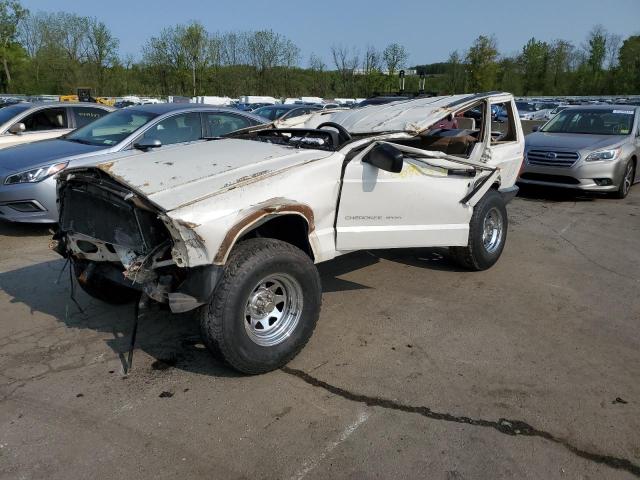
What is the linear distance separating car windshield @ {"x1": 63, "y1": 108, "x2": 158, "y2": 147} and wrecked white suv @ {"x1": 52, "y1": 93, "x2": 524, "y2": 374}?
2.68 m

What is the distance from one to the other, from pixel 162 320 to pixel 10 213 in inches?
139

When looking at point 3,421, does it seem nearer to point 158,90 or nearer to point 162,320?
point 162,320

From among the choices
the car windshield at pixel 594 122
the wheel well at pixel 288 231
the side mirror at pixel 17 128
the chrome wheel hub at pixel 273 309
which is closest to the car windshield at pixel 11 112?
the side mirror at pixel 17 128

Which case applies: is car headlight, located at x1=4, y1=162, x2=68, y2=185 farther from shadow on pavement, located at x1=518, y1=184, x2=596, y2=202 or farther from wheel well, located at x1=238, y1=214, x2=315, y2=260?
shadow on pavement, located at x1=518, y1=184, x2=596, y2=202

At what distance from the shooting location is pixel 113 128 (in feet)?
23.9

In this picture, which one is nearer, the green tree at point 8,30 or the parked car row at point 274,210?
the parked car row at point 274,210

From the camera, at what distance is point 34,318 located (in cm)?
434

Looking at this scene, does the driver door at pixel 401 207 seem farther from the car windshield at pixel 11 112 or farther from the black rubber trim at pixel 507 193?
the car windshield at pixel 11 112

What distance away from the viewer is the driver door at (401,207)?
403 centimetres

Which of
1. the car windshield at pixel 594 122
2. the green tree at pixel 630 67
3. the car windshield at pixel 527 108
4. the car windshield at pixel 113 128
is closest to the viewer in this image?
the car windshield at pixel 113 128

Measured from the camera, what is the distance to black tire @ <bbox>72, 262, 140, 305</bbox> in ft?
14.0

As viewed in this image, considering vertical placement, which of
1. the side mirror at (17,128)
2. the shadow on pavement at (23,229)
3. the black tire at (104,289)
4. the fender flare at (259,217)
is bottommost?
the shadow on pavement at (23,229)

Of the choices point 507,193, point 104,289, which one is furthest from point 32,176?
point 507,193

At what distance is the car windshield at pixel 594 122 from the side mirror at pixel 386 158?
8222 millimetres
